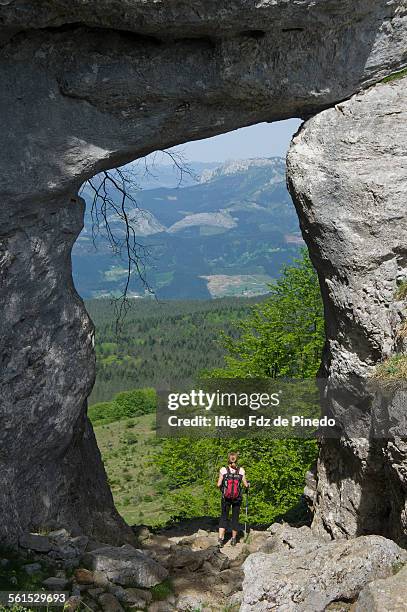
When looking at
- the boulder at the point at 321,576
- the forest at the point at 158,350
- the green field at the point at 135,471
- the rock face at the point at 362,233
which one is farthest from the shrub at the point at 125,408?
the boulder at the point at 321,576

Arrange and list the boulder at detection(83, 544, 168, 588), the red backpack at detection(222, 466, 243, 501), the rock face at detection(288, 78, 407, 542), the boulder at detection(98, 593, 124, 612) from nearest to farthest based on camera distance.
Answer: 1. the boulder at detection(98, 593, 124, 612)
2. the boulder at detection(83, 544, 168, 588)
3. the rock face at detection(288, 78, 407, 542)
4. the red backpack at detection(222, 466, 243, 501)

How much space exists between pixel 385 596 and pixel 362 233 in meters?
6.50

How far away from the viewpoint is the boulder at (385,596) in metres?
6.89

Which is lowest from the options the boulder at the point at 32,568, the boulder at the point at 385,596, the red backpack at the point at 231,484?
the boulder at the point at 32,568

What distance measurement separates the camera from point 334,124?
39.2ft

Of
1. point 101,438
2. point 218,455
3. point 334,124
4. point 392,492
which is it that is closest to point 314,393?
point 218,455

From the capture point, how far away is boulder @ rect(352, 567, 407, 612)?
22.6 feet

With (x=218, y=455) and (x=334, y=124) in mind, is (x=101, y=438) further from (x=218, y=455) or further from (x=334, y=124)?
(x=334, y=124)

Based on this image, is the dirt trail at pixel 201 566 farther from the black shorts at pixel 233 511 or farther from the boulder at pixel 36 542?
the boulder at pixel 36 542

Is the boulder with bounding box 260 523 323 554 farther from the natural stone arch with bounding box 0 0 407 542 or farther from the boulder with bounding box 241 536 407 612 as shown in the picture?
the natural stone arch with bounding box 0 0 407 542

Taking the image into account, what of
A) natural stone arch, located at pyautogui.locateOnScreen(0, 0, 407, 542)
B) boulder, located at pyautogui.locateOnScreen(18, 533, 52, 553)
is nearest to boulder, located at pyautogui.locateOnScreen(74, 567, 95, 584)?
boulder, located at pyautogui.locateOnScreen(18, 533, 52, 553)

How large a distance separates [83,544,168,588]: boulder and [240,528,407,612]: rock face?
247 centimetres

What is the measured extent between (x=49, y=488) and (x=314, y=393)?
10.7 m

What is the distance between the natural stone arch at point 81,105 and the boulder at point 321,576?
5070mm
